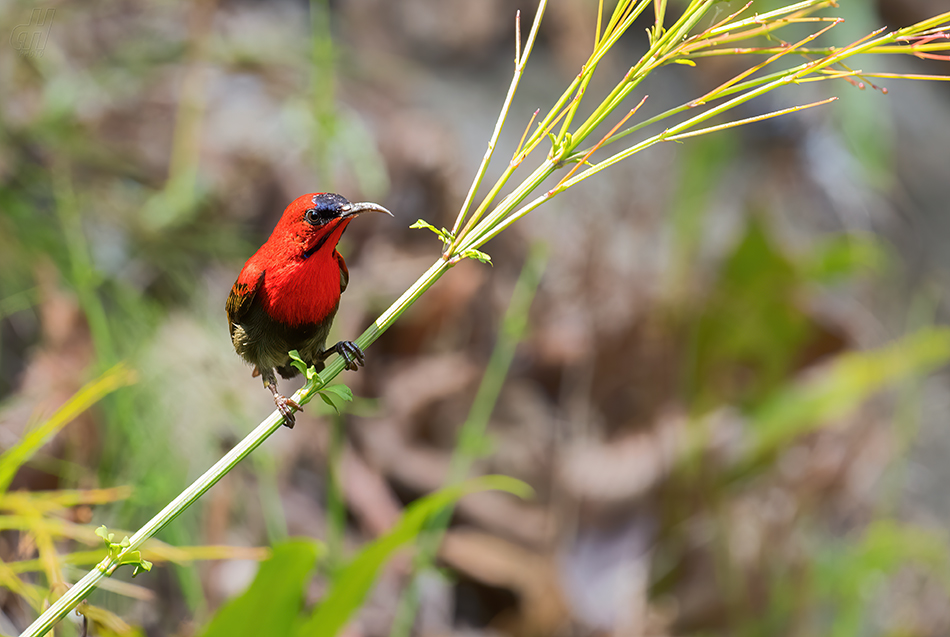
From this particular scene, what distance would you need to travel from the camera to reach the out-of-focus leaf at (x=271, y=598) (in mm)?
589

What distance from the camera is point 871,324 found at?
2842 mm

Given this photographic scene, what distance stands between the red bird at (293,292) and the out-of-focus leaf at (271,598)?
0.85 ft

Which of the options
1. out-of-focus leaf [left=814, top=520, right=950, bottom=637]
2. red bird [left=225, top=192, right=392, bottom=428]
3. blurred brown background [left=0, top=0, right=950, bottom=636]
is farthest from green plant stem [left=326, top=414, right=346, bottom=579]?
out-of-focus leaf [left=814, top=520, right=950, bottom=637]

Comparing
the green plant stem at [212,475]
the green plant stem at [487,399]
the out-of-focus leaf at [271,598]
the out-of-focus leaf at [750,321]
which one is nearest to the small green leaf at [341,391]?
the green plant stem at [212,475]

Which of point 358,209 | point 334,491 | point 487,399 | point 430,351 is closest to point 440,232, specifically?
point 358,209

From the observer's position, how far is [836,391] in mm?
1812

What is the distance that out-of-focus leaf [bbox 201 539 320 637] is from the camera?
589 mm

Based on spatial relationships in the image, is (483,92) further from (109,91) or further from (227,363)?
(227,363)

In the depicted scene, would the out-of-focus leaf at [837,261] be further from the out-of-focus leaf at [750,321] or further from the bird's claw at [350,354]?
the bird's claw at [350,354]

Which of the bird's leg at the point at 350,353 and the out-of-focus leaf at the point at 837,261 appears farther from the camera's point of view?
the out-of-focus leaf at the point at 837,261

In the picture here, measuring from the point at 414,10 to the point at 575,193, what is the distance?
1036mm

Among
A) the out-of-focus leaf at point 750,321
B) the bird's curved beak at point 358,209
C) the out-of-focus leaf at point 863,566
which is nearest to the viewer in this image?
the bird's curved beak at point 358,209

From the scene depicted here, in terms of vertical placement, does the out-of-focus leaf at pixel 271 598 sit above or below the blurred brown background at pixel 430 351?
below

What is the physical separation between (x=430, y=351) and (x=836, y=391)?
39.3 inches
